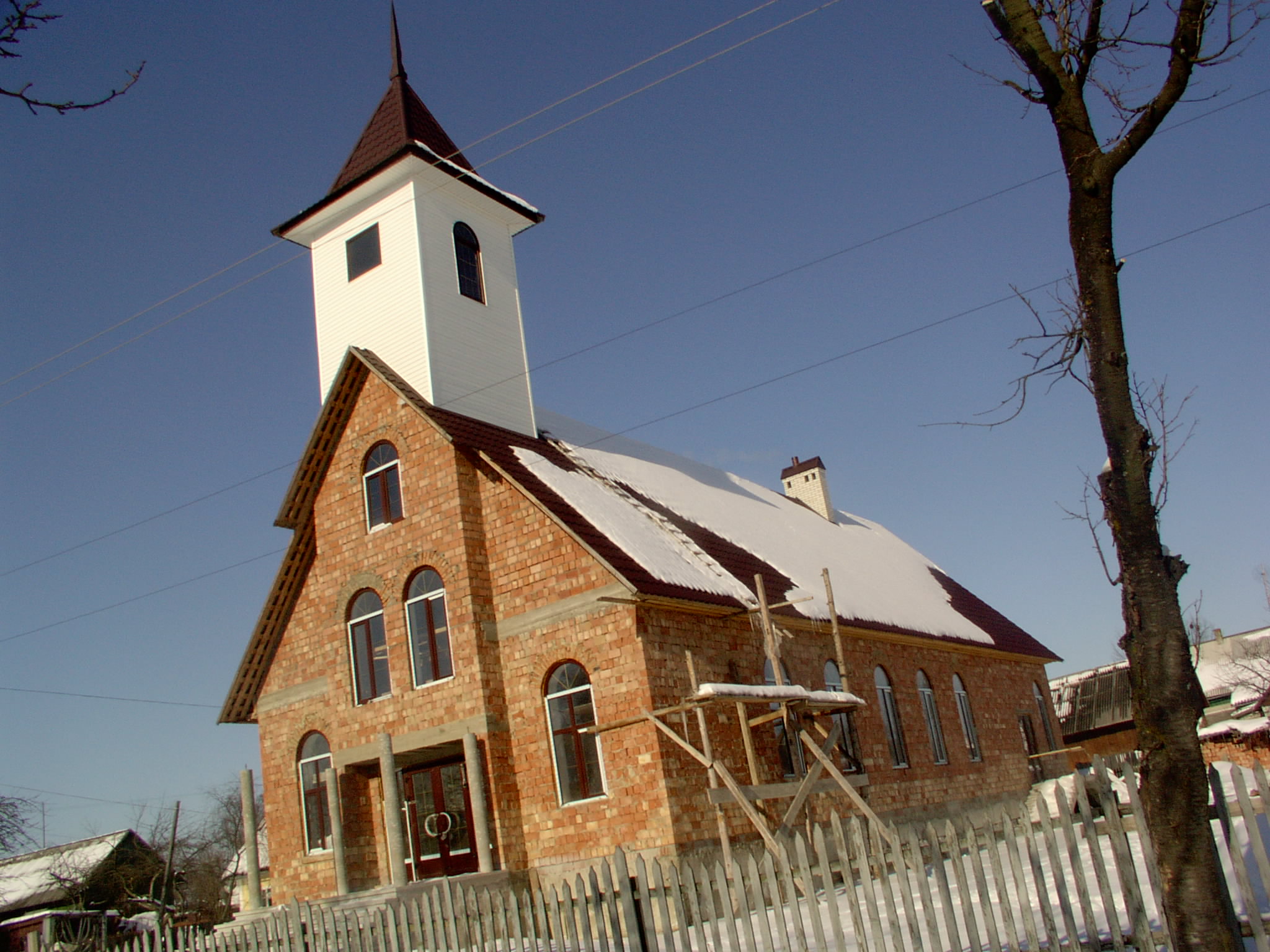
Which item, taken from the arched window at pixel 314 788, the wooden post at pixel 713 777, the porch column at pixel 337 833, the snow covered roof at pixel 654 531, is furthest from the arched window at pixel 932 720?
the arched window at pixel 314 788

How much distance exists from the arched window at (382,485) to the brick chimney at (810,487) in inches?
597

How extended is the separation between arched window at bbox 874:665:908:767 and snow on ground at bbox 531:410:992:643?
119 centimetres

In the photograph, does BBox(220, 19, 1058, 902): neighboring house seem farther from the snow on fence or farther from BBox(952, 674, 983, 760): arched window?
the snow on fence

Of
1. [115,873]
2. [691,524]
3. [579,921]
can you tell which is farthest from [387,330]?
[115,873]

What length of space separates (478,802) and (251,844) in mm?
6427

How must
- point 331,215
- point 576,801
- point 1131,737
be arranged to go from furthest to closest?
point 1131,737 → point 331,215 → point 576,801

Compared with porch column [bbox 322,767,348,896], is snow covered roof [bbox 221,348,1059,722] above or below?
above

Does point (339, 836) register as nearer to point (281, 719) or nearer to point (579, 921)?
point (281, 719)

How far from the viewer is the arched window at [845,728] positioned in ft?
65.3

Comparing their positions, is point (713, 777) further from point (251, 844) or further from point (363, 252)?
point (363, 252)

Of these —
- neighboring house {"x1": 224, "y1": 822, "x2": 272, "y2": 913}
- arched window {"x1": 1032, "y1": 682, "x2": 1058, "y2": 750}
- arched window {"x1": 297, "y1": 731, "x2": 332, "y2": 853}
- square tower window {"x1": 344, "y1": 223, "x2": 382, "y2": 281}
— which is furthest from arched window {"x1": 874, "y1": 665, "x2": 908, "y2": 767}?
neighboring house {"x1": 224, "y1": 822, "x2": 272, "y2": 913}

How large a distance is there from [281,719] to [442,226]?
33.0 feet

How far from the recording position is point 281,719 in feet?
68.5

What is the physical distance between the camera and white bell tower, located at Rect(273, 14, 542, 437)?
2083 centimetres
